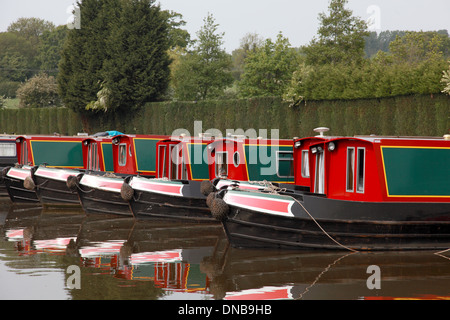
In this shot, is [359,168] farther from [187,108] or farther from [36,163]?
[187,108]

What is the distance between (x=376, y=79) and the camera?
23719 millimetres

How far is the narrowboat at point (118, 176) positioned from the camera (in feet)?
58.5

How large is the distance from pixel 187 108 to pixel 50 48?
58.4 metres

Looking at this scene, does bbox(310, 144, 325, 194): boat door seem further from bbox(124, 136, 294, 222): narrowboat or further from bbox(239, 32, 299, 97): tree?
bbox(239, 32, 299, 97): tree

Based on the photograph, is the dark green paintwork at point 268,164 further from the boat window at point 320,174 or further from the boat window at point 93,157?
the boat window at point 93,157

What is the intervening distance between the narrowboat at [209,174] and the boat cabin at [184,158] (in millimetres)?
25

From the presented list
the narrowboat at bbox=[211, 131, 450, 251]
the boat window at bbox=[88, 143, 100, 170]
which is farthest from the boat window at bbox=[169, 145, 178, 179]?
the narrowboat at bbox=[211, 131, 450, 251]

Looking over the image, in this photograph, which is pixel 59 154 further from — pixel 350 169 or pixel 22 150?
pixel 350 169

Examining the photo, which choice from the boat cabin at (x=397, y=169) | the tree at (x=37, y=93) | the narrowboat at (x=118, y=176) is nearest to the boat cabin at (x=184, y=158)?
the narrowboat at (x=118, y=176)

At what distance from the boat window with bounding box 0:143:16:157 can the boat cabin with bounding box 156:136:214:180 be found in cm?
921

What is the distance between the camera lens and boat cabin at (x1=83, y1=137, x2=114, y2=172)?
20.6 metres

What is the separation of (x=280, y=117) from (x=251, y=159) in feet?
41.0
